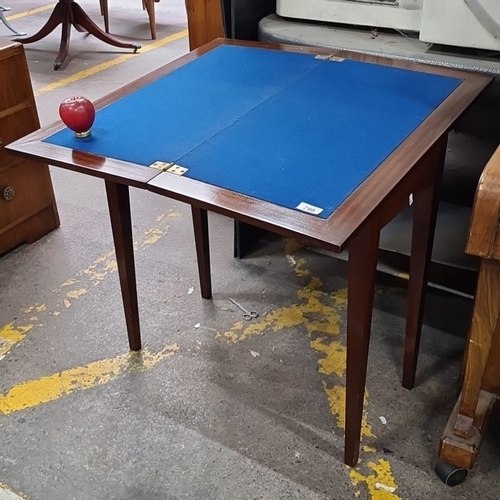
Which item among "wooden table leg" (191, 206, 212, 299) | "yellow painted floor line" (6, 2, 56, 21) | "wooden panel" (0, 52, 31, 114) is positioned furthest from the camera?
"yellow painted floor line" (6, 2, 56, 21)

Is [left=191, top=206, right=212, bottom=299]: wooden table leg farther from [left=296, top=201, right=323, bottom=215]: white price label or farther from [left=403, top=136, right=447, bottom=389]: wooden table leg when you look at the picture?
[left=296, top=201, right=323, bottom=215]: white price label

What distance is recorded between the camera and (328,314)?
1756 mm

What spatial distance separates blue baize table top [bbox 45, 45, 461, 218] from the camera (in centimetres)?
104

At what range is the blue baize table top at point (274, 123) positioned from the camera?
1.04 metres

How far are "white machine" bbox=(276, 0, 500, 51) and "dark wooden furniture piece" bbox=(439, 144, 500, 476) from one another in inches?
23.1

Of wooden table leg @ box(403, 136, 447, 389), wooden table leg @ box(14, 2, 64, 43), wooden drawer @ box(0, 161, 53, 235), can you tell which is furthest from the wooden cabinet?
wooden table leg @ box(14, 2, 64, 43)

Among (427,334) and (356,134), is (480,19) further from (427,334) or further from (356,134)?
(427,334)

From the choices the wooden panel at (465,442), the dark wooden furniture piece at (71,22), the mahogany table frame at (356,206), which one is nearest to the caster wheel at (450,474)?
the wooden panel at (465,442)

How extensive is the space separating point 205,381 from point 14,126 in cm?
104

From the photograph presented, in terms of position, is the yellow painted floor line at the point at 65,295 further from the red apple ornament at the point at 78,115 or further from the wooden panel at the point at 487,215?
the wooden panel at the point at 487,215

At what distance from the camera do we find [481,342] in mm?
1133

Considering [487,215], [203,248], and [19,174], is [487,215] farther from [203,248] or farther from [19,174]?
[19,174]

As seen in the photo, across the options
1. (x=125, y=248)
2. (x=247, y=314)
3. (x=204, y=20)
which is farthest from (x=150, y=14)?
(x=125, y=248)

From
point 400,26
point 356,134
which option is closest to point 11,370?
point 356,134
